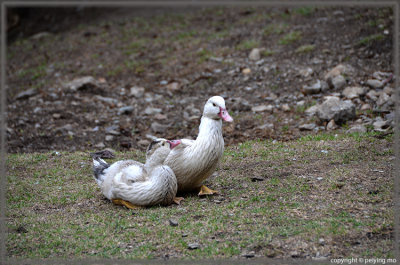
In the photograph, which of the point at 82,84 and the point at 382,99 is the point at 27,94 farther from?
the point at 382,99

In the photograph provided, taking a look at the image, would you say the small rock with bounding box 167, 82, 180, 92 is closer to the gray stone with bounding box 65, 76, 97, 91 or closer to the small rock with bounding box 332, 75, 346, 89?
the gray stone with bounding box 65, 76, 97, 91

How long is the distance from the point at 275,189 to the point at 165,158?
5.19ft

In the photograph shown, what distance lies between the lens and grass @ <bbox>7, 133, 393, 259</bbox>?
4645 mm

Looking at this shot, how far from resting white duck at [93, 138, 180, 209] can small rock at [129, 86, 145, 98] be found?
6.35 meters

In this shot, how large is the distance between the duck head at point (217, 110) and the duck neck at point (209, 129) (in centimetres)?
6

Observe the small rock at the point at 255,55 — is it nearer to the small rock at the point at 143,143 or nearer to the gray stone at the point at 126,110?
the gray stone at the point at 126,110

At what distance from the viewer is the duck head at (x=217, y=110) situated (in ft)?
19.5

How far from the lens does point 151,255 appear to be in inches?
179

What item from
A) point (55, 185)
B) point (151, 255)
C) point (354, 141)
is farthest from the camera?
point (354, 141)

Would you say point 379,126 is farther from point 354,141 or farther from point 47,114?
point 47,114

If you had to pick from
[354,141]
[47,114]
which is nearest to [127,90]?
[47,114]

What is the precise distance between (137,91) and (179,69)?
1.66m

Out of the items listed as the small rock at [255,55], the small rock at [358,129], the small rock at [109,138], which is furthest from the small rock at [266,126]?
the small rock at [255,55]

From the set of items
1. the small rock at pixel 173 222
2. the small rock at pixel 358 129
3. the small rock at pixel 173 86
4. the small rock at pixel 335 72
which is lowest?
the small rock at pixel 173 222
